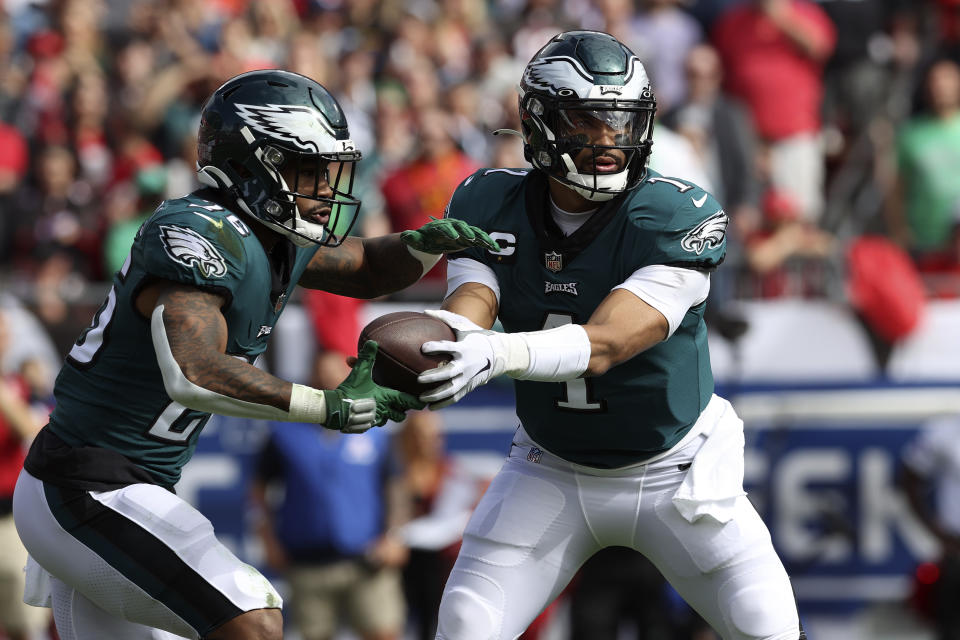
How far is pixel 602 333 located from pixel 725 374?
4.01 meters

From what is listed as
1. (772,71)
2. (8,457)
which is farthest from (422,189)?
(8,457)

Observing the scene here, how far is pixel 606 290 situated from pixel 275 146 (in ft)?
3.24

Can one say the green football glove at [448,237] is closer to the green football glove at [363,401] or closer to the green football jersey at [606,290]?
the green football jersey at [606,290]

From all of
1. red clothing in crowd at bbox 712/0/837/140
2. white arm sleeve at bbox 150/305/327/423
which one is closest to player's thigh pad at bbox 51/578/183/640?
white arm sleeve at bbox 150/305/327/423

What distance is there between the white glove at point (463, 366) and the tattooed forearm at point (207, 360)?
367 millimetres

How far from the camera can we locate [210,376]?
3.65 m

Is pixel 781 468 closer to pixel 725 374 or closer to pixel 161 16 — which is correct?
pixel 725 374

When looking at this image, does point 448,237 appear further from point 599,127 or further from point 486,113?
point 486,113

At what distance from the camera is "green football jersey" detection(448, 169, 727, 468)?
13.3 ft

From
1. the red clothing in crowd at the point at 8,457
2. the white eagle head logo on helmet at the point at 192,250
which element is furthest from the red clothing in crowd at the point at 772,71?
the white eagle head logo on helmet at the point at 192,250

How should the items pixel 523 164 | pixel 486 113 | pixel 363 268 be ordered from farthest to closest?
1. pixel 486 113
2. pixel 523 164
3. pixel 363 268

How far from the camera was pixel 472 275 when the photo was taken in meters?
4.21

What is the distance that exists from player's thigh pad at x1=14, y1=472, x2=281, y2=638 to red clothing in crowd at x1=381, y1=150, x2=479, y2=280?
4266 mm

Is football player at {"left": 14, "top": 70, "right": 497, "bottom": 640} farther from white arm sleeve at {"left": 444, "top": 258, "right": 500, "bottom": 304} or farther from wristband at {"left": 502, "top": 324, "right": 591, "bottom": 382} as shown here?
wristband at {"left": 502, "top": 324, "right": 591, "bottom": 382}
